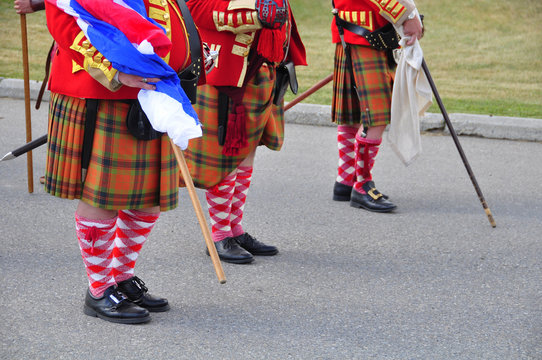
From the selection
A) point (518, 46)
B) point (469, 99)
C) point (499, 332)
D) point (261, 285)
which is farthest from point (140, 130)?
point (518, 46)

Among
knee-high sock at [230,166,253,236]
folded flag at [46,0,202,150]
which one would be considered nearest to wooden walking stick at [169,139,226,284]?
folded flag at [46,0,202,150]

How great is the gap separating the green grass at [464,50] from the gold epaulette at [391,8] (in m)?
3.01

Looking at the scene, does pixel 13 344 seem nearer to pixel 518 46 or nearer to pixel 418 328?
pixel 418 328

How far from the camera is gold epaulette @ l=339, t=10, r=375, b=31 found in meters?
4.41

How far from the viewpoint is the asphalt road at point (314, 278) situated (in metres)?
2.99

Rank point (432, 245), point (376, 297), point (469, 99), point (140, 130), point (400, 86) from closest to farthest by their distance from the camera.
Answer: point (140, 130), point (376, 297), point (432, 245), point (400, 86), point (469, 99)

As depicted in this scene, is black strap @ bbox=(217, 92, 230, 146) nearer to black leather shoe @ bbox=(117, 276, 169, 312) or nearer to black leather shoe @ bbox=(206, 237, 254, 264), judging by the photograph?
black leather shoe @ bbox=(206, 237, 254, 264)

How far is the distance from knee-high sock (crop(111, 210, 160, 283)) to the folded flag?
54cm

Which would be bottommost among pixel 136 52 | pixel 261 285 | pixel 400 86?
pixel 261 285

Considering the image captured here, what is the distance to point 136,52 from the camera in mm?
2637

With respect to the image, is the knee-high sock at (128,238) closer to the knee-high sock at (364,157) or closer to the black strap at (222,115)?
the black strap at (222,115)

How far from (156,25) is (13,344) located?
48.9 inches

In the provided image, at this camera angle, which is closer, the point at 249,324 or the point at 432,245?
the point at 249,324

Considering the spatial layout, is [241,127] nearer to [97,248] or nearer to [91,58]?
[97,248]
